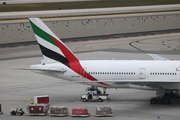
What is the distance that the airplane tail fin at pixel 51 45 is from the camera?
4988cm

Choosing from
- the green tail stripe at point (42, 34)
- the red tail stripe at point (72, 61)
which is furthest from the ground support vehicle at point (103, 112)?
the green tail stripe at point (42, 34)

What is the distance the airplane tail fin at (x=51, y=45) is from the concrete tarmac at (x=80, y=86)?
12.3 feet

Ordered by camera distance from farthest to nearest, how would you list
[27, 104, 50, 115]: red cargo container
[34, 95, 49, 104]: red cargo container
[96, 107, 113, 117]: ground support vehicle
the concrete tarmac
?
1. [34, 95, 49, 104]: red cargo container
2. the concrete tarmac
3. [27, 104, 50, 115]: red cargo container
4. [96, 107, 113, 117]: ground support vehicle

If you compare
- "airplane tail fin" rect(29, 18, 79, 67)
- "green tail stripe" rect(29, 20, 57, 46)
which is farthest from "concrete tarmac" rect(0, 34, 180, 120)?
"green tail stripe" rect(29, 20, 57, 46)

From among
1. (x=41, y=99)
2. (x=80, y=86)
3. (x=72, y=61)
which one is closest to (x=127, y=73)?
(x=72, y=61)

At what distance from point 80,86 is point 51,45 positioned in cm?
809

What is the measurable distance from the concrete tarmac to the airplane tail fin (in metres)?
3.76

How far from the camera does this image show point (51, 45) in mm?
50125

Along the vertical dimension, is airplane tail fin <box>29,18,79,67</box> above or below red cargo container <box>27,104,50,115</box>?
above

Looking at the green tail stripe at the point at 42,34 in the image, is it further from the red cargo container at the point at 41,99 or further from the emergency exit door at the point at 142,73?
the emergency exit door at the point at 142,73

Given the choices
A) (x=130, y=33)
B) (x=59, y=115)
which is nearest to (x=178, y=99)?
(x=59, y=115)

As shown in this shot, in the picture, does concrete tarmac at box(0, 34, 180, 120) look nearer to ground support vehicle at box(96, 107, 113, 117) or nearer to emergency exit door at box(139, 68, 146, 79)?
ground support vehicle at box(96, 107, 113, 117)

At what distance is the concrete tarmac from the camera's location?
44438 mm

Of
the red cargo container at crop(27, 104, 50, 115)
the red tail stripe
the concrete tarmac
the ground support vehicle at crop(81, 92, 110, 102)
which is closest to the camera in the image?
the red cargo container at crop(27, 104, 50, 115)
